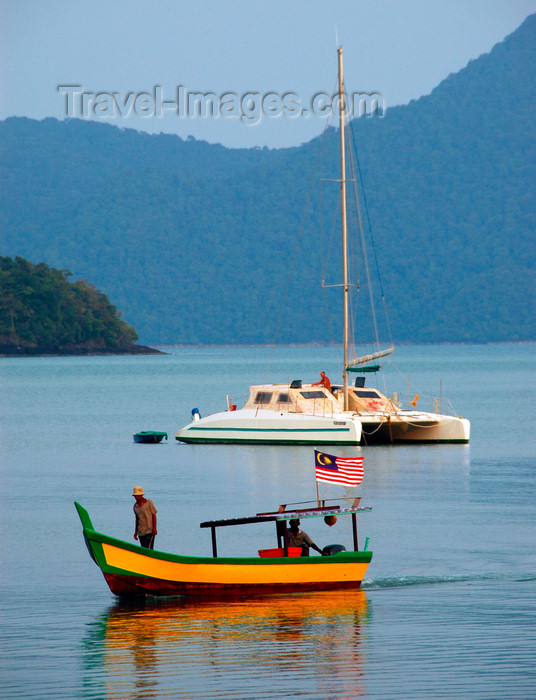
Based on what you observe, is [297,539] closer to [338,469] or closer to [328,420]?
[338,469]

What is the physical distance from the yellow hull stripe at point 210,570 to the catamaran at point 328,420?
25.1m

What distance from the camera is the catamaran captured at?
47.2m

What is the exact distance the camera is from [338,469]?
73.5ft

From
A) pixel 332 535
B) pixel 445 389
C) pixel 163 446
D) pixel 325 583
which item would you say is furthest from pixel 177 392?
pixel 325 583

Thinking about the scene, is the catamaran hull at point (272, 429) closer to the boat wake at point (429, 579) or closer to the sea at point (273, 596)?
the sea at point (273, 596)

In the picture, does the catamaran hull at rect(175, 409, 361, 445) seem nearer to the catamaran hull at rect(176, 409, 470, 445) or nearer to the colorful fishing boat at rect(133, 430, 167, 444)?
the catamaran hull at rect(176, 409, 470, 445)

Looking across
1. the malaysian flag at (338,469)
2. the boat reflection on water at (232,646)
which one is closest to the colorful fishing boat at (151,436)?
the malaysian flag at (338,469)

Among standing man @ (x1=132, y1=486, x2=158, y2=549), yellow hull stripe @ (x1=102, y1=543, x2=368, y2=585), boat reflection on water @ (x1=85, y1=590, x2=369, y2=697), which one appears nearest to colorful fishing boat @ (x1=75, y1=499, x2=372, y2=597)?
yellow hull stripe @ (x1=102, y1=543, x2=368, y2=585)

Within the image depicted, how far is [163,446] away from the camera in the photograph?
54500 millimetres

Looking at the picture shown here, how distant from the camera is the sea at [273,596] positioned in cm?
1695

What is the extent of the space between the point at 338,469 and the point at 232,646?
16.8 feet

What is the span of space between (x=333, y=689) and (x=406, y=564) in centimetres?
898

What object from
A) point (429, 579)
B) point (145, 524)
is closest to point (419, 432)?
point (429, 579)

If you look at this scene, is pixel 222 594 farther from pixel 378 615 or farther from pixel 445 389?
pixel 445 389
